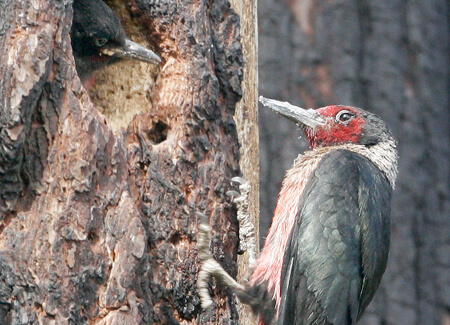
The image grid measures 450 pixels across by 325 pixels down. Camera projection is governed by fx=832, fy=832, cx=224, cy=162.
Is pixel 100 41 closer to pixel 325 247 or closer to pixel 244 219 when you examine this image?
pixel 244 219

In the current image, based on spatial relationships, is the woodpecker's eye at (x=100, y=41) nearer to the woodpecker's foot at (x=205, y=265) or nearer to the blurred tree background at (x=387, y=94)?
the woodpecker's foot at (x=205, y=265)

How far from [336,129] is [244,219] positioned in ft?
4.27

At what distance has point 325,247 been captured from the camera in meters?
3.94

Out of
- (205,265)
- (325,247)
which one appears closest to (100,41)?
(205,265)

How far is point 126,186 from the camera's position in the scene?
3.24 m

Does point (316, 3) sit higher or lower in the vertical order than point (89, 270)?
higher

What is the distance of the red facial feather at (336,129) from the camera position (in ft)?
15.7

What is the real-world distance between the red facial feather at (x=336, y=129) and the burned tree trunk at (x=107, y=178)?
124 centimetres

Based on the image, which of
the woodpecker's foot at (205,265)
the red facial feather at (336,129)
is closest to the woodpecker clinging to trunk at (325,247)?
the woodpecker's foot at (205,265)

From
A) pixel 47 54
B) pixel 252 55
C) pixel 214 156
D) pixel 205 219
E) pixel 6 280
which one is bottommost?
pixel 6 280

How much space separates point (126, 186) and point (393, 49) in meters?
3.00

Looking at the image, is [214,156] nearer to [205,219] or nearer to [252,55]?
[205,219]

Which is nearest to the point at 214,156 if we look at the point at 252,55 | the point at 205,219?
the point at 205,219

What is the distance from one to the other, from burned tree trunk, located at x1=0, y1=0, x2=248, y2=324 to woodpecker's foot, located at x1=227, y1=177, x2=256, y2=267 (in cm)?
4
